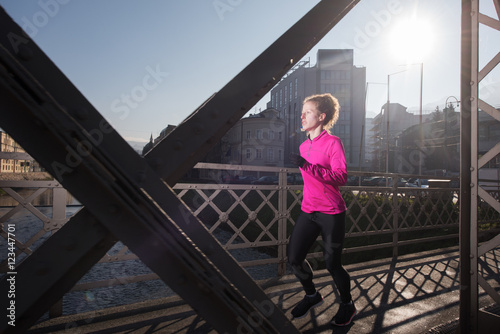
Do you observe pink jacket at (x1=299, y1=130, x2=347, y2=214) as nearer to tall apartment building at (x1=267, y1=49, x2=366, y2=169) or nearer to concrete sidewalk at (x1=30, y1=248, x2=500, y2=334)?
concrete sidewalk at (x1=30, y1=248, x2=500, y2=334)

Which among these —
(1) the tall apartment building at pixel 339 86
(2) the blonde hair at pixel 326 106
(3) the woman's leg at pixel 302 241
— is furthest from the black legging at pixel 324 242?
(1) the tall apartment building at pixel 339 86

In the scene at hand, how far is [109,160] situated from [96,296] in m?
5.14

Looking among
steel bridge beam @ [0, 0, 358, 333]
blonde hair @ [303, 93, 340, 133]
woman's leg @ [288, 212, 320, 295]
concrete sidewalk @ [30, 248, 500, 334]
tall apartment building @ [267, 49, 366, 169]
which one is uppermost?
tall apartment building @ [267, 49, 366, 169]

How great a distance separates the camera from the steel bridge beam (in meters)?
0.72

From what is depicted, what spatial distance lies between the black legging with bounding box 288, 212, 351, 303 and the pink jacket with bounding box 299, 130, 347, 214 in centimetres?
7

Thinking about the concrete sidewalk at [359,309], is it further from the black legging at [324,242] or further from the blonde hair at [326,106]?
the blonde hair at [326,106]

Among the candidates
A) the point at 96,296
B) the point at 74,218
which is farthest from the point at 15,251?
the point at 74,218

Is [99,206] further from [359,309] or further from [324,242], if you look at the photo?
[359,309]

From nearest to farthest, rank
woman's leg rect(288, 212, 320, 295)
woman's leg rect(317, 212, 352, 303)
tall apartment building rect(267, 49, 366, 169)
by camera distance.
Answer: woman's leg rect(317, 212, 352, 303) → woman's leg rect(288, 212, 320, 295) → tall apartment building rect(267, 49, 366, 169)

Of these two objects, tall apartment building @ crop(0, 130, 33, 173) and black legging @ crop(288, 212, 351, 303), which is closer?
tall apartment building @ crop(0, 130, 33, 173)

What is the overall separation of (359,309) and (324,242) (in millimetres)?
1199

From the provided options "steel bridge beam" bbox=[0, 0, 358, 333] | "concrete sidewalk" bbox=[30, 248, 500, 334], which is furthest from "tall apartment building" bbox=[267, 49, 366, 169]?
"steel bridge beam" bbox=[0, 0, 358, 333]

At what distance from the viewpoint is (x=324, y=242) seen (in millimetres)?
2688

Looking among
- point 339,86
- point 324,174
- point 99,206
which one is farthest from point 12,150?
point 339,86
